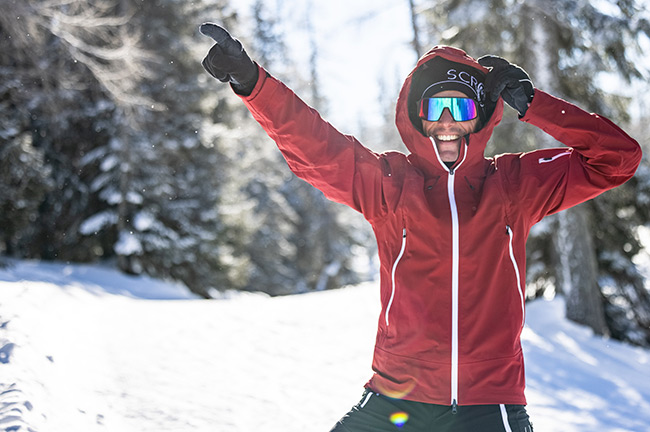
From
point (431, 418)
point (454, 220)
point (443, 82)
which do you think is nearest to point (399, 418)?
point (431, 418)

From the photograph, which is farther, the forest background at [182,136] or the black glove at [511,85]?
the forest background at [182,136]

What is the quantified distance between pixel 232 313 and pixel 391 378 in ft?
20.1

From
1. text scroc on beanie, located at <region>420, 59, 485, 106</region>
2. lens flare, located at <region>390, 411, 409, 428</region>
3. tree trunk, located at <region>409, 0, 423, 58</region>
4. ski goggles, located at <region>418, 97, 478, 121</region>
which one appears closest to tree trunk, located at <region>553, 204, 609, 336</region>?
tree trunk, located at <region>409, 0, 423, 58</region>

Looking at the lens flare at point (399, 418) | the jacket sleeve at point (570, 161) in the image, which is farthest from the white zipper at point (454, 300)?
the jacket sleeve at point (570, 161)

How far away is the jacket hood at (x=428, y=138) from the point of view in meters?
2.41

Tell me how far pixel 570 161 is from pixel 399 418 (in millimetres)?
1321

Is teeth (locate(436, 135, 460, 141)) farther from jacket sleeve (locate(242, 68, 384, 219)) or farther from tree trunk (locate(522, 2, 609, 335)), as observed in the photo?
tree trunk (locate(522, 2, 609, 335))

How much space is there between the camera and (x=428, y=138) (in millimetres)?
2457

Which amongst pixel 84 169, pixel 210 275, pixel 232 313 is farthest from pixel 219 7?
pixel 232 313

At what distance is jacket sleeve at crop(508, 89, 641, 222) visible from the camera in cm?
225

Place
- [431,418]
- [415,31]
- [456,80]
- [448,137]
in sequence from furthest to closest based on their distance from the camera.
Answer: [415,31], [456,80], [448,137], [431,418]

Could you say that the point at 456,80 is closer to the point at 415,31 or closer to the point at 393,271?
the point at 393,271

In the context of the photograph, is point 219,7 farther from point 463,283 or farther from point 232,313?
point 463,283

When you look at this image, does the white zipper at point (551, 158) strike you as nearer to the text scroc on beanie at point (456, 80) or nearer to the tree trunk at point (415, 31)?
the text scroc on beanie at point (456, 80)
